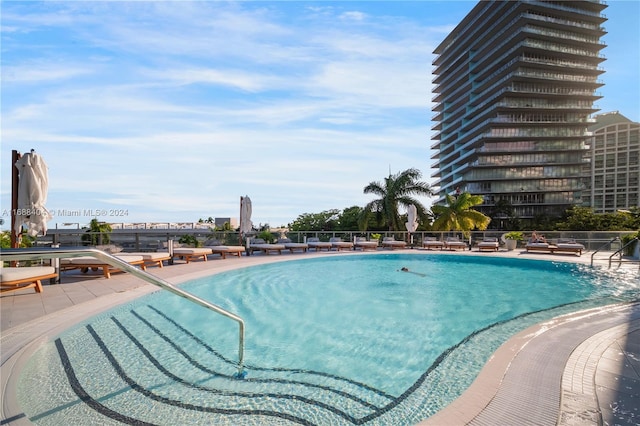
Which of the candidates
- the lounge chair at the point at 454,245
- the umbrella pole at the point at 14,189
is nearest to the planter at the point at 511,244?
the lounge chair at the point at 454,245

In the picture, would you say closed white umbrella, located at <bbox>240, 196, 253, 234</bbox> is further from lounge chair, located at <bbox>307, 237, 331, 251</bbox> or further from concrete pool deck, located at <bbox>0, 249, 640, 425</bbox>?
concrete pool deck, located at <bbox>0, 249, 640, 425</bbox>

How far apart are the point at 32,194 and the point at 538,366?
8.76 metres

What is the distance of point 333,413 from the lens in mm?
2924

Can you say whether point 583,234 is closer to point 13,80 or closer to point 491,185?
point 13,80

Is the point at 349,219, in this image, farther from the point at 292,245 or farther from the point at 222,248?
the point at 222,248

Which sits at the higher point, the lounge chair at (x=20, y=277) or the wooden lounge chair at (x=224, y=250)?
the lounge chair at (x=20, y=277)

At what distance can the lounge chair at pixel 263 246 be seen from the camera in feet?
50.7

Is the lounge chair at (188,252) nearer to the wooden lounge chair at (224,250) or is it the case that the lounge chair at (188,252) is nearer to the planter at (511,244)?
the wooden lounge chair at (224,250)

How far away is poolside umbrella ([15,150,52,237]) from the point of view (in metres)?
6.85

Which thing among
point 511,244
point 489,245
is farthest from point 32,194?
point 511,244

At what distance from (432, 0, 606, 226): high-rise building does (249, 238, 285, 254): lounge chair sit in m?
45.8

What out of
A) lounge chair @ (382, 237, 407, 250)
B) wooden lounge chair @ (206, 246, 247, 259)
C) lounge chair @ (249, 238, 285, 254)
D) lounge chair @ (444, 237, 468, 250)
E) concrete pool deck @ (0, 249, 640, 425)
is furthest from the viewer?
lounge chair @ (382, 237, 407, 250)

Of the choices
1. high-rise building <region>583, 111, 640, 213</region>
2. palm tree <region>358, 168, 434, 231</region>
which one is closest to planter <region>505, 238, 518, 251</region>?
palm tree <region>358, 168, 434, 231</region>

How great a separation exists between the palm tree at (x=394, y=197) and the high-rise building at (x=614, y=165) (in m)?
74.3
